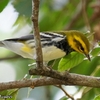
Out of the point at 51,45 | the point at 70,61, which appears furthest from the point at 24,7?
the point at 70,61

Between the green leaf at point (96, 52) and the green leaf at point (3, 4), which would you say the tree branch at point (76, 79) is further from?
the green leaf at point (3, 4)

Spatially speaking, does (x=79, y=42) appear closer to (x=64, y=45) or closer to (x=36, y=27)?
(x=64, y=45)

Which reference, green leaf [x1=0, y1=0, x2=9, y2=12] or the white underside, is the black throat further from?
green leaf [x1=0, y1=0, x2=9, y2=12]

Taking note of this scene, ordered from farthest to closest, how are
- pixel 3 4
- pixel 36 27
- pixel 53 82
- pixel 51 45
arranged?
pixel 51 45 → pixel 3 4 → pixel 53 82 → pixel 36 27

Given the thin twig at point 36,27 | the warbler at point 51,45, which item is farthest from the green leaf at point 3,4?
the thin twig at point 36,27

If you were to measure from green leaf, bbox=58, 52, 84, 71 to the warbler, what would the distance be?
41mm

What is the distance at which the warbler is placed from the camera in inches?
69.7

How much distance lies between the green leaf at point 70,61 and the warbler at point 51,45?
41 mm

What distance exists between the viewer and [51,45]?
1821mm

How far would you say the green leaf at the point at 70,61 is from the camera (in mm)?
1668

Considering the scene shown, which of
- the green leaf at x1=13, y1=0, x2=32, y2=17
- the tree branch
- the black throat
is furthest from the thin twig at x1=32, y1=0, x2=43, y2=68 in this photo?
the green leaf at x1=13, y1=0, x2=32, y2=17

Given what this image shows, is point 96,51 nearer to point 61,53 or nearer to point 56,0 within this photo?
point 61,53

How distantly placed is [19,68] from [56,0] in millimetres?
548

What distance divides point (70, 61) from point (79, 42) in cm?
25
